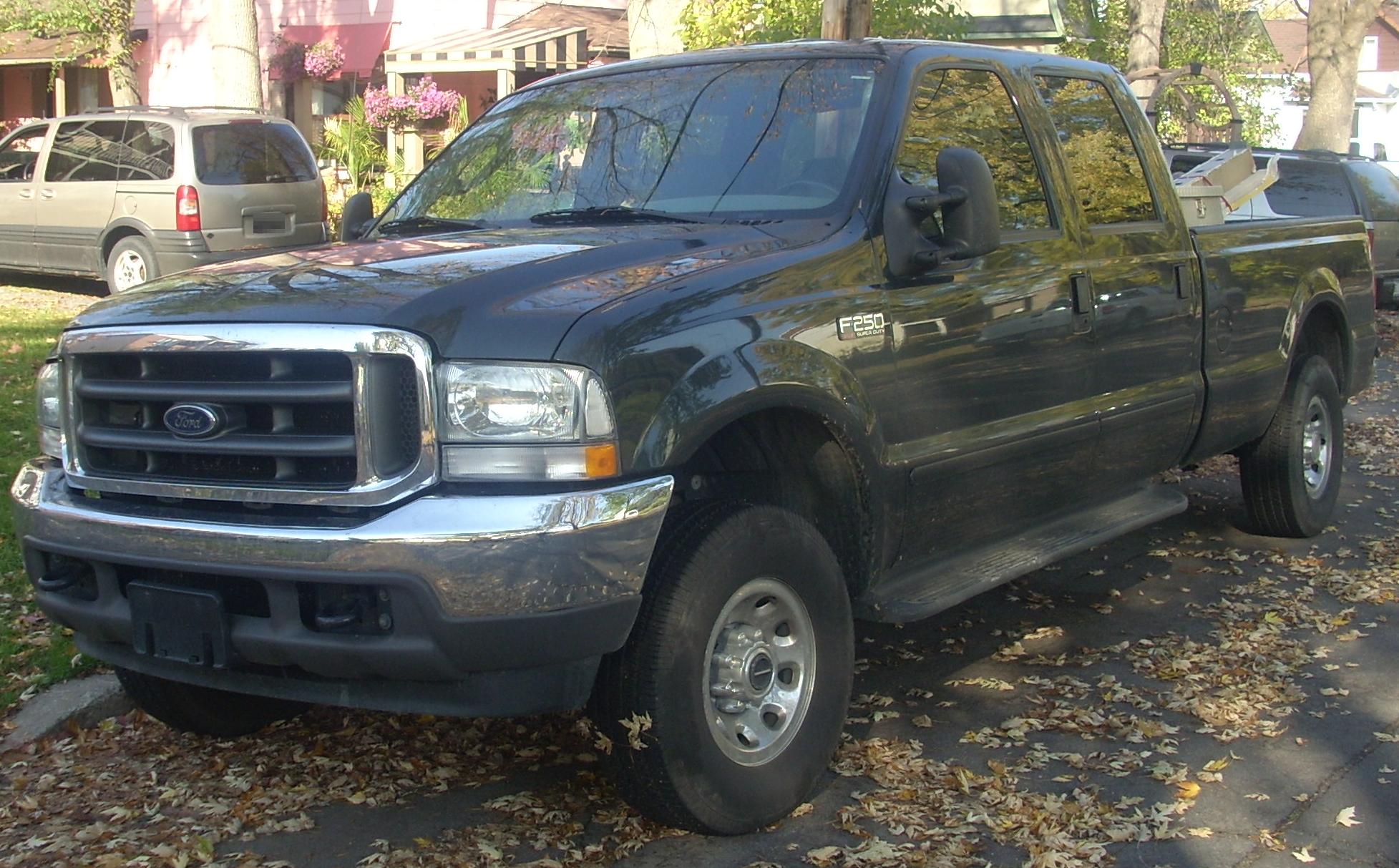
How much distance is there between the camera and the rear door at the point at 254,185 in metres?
14.0

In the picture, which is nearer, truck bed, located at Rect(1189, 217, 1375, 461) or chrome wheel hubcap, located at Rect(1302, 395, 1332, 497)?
truck bed, located at Rect(1189, 217, 1375, 461)

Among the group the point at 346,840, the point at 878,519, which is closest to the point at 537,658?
the point at 346,840

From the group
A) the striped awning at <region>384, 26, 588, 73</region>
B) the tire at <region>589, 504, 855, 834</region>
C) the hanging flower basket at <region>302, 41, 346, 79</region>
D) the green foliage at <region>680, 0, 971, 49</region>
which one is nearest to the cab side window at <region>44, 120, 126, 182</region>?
the green foliage at <region>680, 0, 971, 49</region>

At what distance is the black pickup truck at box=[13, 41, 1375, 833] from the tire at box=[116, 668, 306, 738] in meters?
0.01

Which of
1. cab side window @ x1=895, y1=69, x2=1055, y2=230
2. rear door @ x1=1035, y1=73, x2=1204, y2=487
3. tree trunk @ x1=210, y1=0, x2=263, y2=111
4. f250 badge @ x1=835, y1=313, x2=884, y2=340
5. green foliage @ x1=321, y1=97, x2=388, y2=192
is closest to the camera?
f250 badge @ x1=835, y1=313, x2=884, y2=340

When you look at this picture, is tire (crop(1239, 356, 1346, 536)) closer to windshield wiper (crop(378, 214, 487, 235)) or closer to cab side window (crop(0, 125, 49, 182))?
windshield wiper (crop(378, 214, 487, 235))

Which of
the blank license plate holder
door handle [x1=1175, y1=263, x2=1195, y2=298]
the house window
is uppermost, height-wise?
the house window

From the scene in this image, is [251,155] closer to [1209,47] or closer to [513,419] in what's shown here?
[513,419]

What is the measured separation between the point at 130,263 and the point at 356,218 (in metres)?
10.00

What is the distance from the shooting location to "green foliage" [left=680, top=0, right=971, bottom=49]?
475 inches

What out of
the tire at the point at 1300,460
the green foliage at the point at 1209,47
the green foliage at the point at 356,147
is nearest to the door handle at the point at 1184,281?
the tire at the point at 1300,460

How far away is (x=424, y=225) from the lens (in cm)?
499

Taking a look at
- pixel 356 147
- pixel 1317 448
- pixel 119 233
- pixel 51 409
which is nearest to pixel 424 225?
pixel 51 409

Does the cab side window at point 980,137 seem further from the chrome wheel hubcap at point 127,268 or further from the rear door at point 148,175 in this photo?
the chrome wheel hubcap at point 127,268
